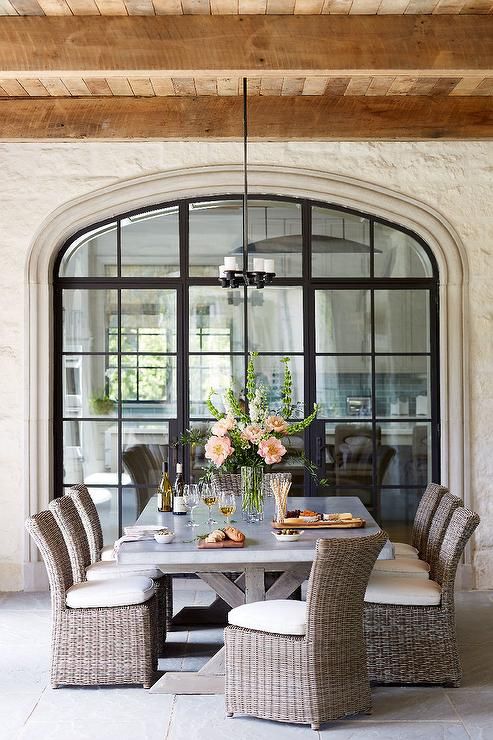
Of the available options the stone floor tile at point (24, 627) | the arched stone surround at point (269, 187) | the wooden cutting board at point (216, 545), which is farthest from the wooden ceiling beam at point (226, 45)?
the stone floor tile at point (24, 627)

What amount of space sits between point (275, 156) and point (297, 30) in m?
2.15

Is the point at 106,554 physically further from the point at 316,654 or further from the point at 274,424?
the point at 316,654

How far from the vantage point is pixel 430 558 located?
514 centimetres

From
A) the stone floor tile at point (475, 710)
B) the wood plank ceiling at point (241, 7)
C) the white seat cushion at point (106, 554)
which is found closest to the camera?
the stone floor tile at point (475, 710)

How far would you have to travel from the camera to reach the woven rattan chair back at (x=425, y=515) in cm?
537

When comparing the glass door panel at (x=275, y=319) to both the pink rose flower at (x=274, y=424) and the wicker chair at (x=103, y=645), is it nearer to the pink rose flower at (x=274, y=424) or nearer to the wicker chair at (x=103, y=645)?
the pink rose flower at (x=274, y=424)

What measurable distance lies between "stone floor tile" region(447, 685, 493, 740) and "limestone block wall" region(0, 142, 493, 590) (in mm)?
2521

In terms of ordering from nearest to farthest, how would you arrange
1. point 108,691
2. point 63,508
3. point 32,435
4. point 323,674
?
point 323,674, point 108,691, point 63,508, point 32,435

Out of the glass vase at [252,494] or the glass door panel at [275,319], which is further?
the glass door panel at [275,319]

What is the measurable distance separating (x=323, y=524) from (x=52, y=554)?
54.4 inches

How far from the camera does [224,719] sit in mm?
4230

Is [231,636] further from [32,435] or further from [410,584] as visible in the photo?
[32,435]

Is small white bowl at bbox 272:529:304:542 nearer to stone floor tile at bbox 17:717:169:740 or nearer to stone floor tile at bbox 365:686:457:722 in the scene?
stone floor tile at bbox 365:686:457:722

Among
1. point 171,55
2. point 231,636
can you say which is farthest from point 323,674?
point 171,55
